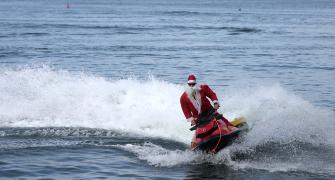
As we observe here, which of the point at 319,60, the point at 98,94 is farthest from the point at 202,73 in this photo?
the point at 98,94

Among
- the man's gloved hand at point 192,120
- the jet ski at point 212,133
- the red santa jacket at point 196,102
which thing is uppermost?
the red santa jacket at point 196,102

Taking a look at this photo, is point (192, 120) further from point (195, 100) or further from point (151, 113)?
point (151, 113)

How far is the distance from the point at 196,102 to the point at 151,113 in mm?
5338

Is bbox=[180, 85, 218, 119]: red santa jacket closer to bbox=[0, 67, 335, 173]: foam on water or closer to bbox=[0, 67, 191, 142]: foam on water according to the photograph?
bbox=[0, 67, 335, 173]: foam on water

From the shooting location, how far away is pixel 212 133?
15.5 metres

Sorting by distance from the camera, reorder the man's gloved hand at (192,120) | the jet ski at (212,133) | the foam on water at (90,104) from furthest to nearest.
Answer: the foam on water at (90,104) < the man's gloved hand at (192,120) < the jet ski at (212,133)

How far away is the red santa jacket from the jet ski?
0.22 meters

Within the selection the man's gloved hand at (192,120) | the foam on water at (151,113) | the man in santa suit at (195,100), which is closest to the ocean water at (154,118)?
the foam on water at (151,113)

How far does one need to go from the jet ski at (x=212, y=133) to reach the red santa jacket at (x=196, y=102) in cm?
22

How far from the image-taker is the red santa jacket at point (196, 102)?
623 inches

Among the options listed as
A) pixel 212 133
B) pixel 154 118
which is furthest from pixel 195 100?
pixel 154 118

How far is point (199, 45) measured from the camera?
50.1 m

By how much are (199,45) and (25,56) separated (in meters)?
16.0

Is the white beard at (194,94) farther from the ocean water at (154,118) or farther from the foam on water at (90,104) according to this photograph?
the foam on water at (90,104)
